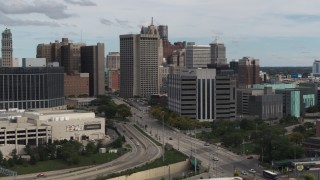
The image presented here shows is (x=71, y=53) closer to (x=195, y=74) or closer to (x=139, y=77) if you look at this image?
(x=139, y=77)

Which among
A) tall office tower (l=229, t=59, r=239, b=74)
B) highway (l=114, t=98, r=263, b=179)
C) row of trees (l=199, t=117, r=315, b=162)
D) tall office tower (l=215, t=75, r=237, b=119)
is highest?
tall office tower (l=229, t=59, r=239, b=74)

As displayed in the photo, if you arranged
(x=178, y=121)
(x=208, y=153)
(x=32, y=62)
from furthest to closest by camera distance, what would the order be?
(x=32, y=62) → (x=178, y=121) → (x=208, y=153)

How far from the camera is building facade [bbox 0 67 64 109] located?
116m

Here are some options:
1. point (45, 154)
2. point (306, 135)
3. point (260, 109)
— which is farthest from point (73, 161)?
point (260, 109)

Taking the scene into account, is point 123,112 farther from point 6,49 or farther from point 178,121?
point 6,49

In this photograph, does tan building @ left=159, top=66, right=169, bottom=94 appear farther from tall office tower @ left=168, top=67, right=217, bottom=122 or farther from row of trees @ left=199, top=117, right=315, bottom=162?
row of trees @ left=199, top=117, right=315, bottom=162

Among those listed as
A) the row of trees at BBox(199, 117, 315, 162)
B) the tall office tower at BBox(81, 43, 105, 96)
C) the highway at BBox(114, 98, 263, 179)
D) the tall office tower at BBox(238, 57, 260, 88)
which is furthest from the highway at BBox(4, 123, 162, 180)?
the tall office tower at BBox(81, 43, 105, 96)

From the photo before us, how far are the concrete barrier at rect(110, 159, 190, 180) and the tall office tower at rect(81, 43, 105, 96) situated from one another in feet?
371

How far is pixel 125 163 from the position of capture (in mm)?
66062

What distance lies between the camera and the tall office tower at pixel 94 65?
176m

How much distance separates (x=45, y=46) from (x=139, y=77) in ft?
130

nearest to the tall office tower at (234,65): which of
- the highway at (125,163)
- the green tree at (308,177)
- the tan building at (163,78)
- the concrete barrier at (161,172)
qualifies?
the tan building at (163,78)

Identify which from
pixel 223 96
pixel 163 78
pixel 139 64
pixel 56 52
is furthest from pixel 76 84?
pixel 223 96

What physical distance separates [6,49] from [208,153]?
93660 millimetres
